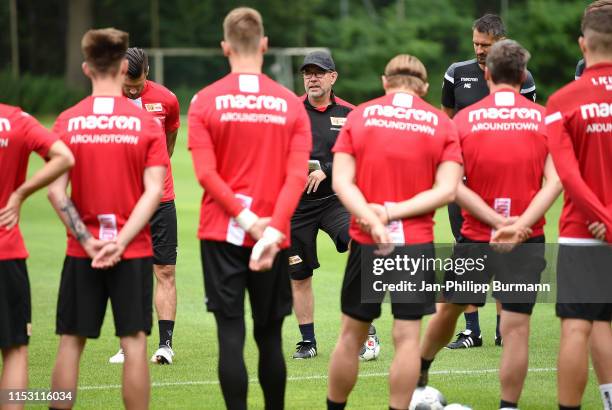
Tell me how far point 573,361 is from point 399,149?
1.50 metres

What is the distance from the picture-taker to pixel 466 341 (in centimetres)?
893

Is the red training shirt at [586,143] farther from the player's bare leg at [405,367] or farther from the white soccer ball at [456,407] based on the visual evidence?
the white soccer ball at [456,407]

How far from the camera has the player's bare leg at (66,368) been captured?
592 cm

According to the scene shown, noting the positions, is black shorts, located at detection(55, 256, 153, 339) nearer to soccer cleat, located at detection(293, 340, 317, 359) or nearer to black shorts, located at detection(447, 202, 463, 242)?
soccer cleat, located at detection(293, 340, 317, 359)

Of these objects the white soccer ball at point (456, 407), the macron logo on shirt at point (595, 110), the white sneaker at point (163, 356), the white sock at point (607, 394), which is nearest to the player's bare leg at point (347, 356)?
the white soccer ball at point (456, 407)

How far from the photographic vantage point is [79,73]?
46188 mm

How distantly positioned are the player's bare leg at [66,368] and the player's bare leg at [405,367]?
5.69ft

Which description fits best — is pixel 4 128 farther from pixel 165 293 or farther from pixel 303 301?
pixel 303 301

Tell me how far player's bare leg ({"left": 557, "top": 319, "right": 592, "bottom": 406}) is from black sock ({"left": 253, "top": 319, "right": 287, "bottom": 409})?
1.54 metres

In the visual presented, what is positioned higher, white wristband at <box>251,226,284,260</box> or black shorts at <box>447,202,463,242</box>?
black shorts at <box>447,202,463,242</box>

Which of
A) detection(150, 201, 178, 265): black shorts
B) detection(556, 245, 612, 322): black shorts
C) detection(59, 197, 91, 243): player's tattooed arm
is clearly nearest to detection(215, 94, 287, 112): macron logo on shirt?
detection(59, 197, 91, 243): player's tattooed arm

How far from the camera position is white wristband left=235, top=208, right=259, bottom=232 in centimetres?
584

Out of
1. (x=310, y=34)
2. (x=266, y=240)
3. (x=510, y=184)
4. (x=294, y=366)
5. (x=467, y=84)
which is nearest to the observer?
(x=266, y=240)

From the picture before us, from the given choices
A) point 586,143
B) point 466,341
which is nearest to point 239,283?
point 586,143
